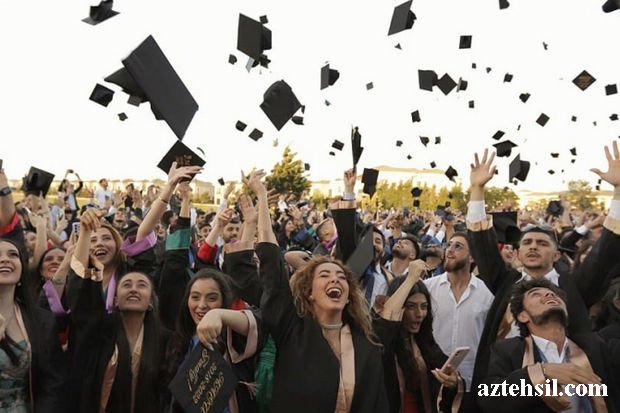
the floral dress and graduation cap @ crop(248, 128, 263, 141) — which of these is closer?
the floral dress

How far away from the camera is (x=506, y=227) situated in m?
5.30

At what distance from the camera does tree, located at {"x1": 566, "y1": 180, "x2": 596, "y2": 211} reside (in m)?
79.8

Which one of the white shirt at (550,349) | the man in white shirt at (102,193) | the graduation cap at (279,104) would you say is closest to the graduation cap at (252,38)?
the graduation cap at (279,104)

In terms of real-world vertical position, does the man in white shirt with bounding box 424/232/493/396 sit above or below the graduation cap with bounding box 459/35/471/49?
below

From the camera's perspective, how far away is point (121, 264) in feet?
15.3

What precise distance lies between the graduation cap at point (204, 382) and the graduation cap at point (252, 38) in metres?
4.57

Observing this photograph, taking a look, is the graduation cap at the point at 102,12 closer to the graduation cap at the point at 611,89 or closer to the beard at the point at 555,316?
the beard at the point at 555,316

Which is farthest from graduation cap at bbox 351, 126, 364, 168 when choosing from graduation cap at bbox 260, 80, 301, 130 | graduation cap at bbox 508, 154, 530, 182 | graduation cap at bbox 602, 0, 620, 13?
graduation cap at bbox 508, 154, 530, 182

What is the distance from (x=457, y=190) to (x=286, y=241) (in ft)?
198

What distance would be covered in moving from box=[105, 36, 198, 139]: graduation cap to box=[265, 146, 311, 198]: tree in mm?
35425

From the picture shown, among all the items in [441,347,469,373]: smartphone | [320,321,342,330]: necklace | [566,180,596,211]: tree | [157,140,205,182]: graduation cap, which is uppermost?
[566,180,596,211]: tree

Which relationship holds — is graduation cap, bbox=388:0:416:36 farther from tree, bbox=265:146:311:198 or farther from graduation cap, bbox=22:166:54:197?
tree, bbox=265:146:311:198

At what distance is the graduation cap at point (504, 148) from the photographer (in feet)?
29.6

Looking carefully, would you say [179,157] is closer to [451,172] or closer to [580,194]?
[451,172]
